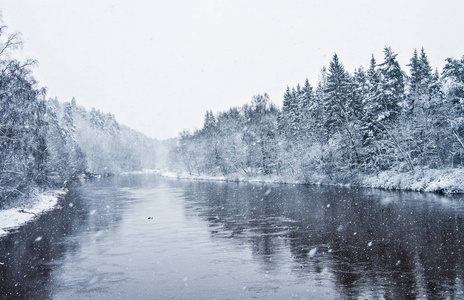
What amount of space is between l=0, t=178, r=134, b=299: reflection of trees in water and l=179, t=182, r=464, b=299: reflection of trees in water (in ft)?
27.0

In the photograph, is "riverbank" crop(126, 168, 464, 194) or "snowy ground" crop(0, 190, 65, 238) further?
"riverbank" crop(126, 168, 464, 194)

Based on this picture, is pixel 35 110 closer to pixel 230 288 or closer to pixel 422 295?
pixel 230 288

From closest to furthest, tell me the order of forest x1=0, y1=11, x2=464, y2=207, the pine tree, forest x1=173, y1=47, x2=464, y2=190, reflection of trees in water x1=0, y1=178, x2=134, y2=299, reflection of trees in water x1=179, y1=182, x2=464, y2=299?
reflection of trees in water x1=179, y1=182, x2=464, y2=299 < reflection of trees in water x1=0, y1=178, x2=134, y2=299 < forest x1=0, y1=11, x2=464, y2=207 < forest x1=173, y1=47, x2=464, y2=190 < the pine tree

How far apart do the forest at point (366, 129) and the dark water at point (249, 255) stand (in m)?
14.5

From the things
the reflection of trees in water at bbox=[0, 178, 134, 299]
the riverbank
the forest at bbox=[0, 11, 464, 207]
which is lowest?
the reflection of trees in water at bbox=[0, 178, 134, 299]

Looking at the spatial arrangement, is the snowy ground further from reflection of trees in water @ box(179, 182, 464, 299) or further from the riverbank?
the riverbank

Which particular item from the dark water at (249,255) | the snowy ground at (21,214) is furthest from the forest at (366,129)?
the snowy ground at (21,214)

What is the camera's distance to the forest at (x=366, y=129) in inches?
1517

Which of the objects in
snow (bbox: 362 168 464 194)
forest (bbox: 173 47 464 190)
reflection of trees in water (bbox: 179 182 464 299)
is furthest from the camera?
forest (bbox: 173 47 464 190)

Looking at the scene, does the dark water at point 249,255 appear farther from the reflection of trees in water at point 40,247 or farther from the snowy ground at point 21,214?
the snowy ground at point 21,214

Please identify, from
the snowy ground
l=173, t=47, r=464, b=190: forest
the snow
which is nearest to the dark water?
the snowy ground

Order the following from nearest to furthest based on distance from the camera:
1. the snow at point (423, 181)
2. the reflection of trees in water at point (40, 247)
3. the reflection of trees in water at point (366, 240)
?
the reflection of trees in water at point (366, 240)
the reflection of trees in water at point (40, 247)
the snow at point (423, 181)

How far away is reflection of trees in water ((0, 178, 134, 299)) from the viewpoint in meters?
12.5

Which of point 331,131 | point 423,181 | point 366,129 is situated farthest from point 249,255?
point 331,131
